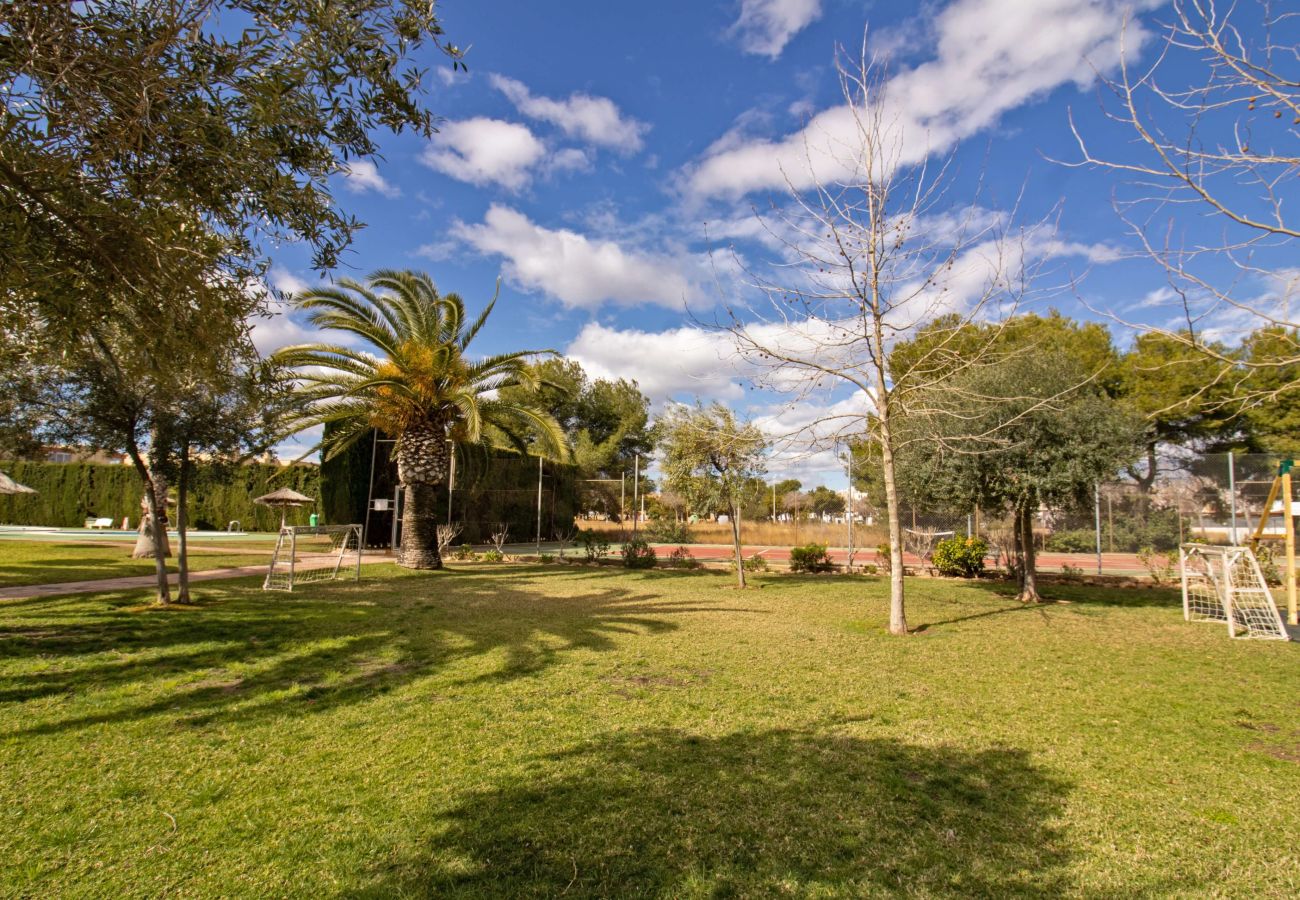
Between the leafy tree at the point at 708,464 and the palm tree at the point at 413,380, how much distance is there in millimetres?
3016

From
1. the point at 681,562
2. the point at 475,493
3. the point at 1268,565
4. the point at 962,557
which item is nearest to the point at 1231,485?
the point at 1268,565

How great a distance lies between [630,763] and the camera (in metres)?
3.92

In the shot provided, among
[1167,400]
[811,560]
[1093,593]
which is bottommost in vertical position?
[1093,593]

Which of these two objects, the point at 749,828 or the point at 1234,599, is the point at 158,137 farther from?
the point at 1234,599

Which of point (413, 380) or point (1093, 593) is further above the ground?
point (413, 380)

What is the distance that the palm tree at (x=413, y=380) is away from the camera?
14.7 meters

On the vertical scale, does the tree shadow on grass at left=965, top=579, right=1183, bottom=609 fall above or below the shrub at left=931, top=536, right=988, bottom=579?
below

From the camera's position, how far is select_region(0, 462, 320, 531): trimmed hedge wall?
1156 inches

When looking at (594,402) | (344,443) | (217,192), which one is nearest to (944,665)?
(217,192)

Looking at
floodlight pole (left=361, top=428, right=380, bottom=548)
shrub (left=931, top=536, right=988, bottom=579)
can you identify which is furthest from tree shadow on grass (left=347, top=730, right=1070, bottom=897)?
floodlight pole (left=361, top=428, right=380, bottom=548)

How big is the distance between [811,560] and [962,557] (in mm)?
3508

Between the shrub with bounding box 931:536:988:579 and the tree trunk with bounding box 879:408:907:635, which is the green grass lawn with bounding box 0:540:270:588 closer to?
the tree trunk with bounding box 879:408:907:635

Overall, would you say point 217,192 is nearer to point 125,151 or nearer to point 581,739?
point 125,151

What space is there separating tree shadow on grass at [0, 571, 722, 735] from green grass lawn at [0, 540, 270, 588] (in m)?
3.28
